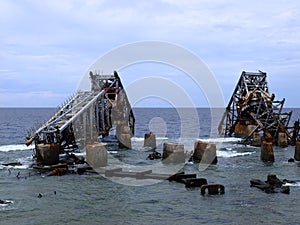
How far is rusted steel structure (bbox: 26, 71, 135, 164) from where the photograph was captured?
3947 cm

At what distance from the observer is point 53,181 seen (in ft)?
102

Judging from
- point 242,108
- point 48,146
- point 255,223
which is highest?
point 242,108

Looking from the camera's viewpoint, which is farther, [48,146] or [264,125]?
[264,125]

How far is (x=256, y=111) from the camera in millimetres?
65062

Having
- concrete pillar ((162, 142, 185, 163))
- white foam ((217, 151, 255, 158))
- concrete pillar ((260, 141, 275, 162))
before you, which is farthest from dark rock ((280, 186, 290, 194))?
white foam ((217, 151, 255, 158))

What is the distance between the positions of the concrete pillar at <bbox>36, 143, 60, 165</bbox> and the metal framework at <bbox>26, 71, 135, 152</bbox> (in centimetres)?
139

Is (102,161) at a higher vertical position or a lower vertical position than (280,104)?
lower

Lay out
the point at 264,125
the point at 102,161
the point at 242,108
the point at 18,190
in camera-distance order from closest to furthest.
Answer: the point at 18,190, the point at 102,161, the point at 264,125, the point at 242,108

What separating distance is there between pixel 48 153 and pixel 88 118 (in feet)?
51.3

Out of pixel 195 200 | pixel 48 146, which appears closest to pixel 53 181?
pixel 48 146

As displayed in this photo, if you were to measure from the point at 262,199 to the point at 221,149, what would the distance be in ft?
94.2

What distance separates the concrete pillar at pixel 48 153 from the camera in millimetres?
36500

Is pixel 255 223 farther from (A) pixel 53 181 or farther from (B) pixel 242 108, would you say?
(B) pixel 242 108

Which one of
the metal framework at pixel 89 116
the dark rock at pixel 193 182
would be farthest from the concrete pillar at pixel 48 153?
the dark rock at pixel 193 182
